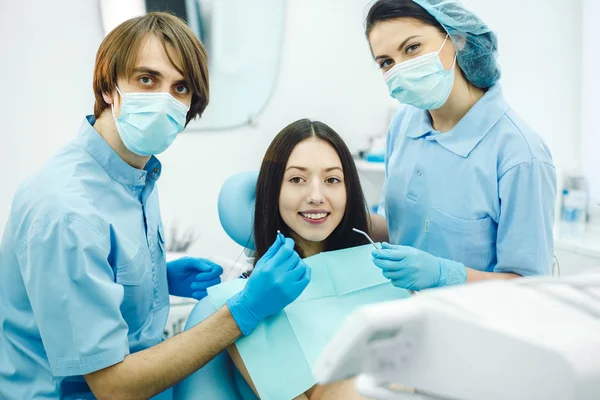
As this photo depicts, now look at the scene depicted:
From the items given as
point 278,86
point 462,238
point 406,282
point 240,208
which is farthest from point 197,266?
point 278,86

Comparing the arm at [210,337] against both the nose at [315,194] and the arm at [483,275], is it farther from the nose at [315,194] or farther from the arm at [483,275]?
the arm at [483,275]

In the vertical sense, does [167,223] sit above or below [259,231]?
below

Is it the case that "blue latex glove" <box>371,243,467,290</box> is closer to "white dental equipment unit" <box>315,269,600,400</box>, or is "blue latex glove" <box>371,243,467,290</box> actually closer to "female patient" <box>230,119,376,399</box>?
"female patient" <box>230,119,376,399</box>

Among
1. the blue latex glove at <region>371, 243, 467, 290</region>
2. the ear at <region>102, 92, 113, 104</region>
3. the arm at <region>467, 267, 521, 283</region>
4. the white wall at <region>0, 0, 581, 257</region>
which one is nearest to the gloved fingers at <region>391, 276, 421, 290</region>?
the blue latex glove at <region>371, 243, 467, 290</region>

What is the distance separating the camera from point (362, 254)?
1423 mm

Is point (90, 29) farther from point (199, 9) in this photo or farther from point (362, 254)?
point (362, 254)

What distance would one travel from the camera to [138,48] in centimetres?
119

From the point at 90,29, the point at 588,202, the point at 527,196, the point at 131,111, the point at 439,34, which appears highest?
the point at 90,29

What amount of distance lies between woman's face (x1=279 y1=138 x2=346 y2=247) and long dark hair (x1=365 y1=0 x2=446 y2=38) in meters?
0.38

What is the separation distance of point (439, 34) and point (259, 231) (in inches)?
29.4

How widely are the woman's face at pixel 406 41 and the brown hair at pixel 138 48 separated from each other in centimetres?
48

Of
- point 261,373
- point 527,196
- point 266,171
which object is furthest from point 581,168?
point 261,373

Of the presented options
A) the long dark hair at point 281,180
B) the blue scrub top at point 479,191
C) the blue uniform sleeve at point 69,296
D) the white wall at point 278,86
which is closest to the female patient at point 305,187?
the long dark hair at point 281,180

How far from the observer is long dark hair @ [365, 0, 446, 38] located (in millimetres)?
1307
